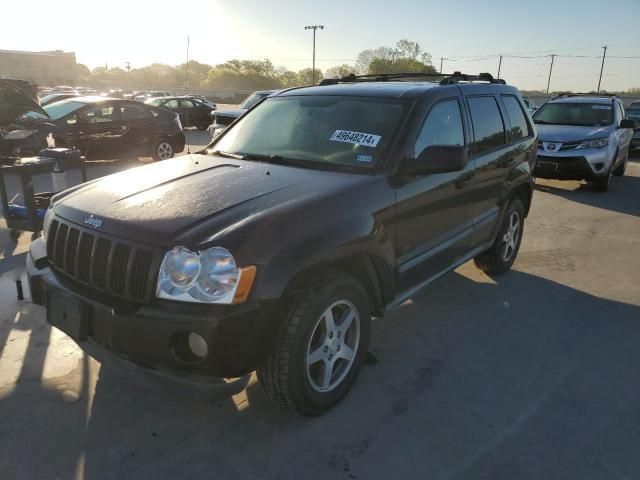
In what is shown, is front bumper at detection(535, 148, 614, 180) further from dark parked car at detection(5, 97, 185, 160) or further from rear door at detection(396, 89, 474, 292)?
dark parked car at detection(5, 97, 185, 160)

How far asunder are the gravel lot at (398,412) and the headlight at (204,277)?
52 centimetres

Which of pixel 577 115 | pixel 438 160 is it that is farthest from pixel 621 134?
pixel 438 160

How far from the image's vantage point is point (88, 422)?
106 inches

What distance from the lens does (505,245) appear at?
500cm

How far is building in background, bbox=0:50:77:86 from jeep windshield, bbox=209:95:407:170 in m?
104

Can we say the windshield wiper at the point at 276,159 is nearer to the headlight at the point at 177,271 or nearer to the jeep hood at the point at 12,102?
the headlight at the point at 177,271

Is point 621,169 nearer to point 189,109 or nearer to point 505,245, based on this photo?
point 505,245

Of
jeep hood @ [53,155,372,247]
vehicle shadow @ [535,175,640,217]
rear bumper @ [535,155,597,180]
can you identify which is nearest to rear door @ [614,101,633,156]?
vehicle shadow @ [535,175,640,217]

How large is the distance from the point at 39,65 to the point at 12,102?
113329 millimetres

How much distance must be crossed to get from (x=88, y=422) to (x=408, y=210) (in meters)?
2.22

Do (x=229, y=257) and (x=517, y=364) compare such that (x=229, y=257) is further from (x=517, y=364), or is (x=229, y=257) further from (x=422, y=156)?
(x=517, y=364)

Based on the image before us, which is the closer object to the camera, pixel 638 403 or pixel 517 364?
pixel 638 403

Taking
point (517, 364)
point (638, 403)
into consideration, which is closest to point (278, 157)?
point (517, 364)

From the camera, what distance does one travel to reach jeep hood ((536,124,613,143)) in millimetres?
9117
